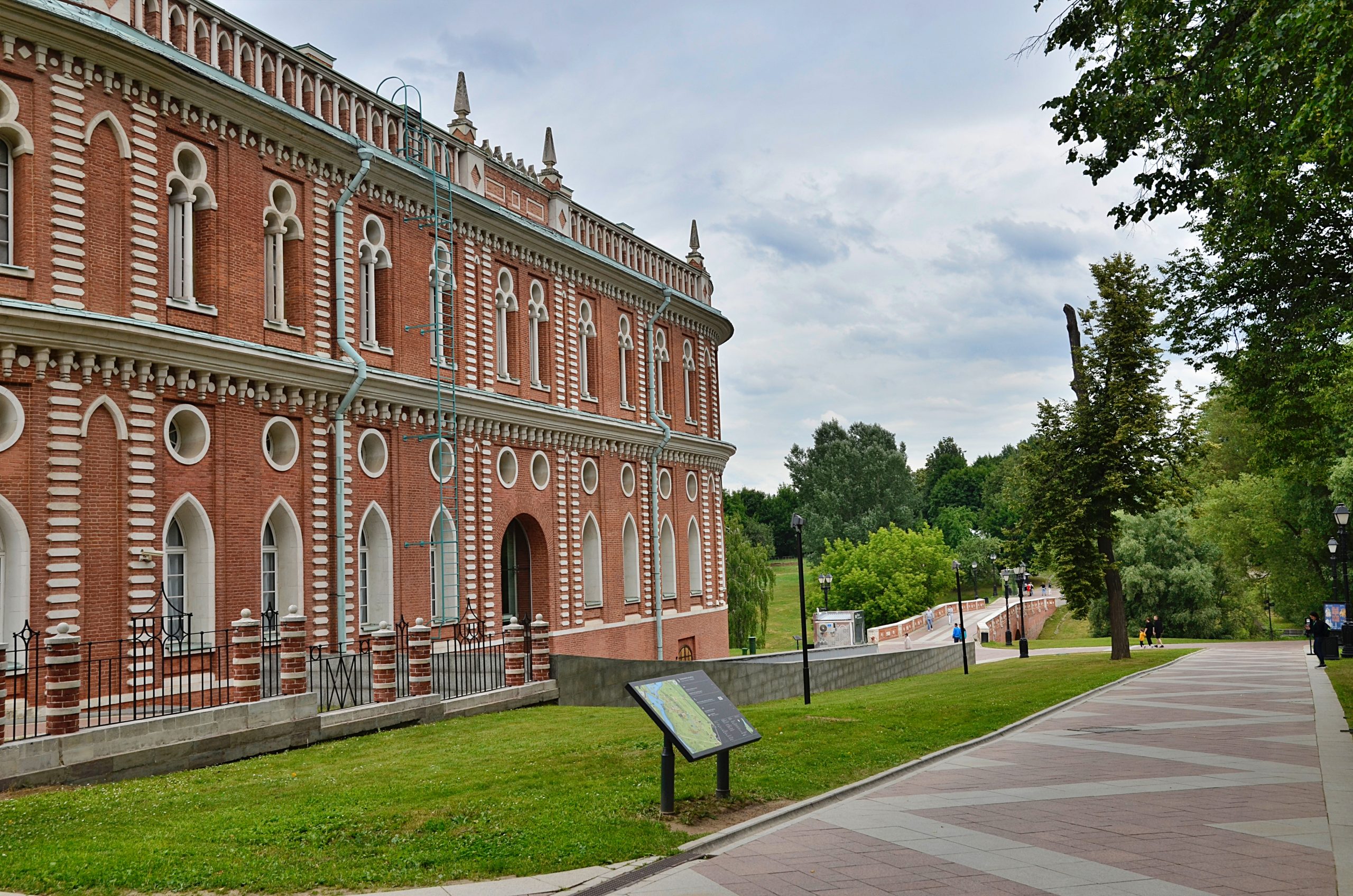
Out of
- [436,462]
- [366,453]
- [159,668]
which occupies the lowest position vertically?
[159,668]

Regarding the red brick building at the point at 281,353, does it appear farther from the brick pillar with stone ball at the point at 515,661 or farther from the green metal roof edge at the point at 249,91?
the brick pillar with stone ball at the point at 515,661

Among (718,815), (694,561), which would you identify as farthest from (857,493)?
(718,815)

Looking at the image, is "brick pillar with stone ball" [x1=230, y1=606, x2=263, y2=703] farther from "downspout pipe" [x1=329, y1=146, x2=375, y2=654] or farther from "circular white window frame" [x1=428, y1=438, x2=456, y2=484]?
"circular white window frame" [x1=428, y1=438, x2=456, y2=484]

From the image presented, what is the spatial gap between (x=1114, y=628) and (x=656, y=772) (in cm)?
2494

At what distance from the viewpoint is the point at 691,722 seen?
11633 millimetres

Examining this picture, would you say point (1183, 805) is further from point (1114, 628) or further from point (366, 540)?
point (1114, 628)

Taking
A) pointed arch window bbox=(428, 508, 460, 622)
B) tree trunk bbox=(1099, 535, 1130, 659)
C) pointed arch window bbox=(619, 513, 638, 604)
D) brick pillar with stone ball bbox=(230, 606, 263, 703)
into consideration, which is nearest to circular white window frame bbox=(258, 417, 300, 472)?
pointed arch window bbox=(428, 508, 460, 622)

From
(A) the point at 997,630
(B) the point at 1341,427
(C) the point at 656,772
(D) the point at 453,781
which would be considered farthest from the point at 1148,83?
(A) the point at 997,630

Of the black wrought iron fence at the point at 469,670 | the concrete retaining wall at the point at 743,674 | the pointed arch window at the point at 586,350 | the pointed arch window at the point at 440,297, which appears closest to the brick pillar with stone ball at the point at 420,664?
the black wrought iron fence at the point at 469,670

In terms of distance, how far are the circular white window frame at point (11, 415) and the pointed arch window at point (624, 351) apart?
2042 centimetres

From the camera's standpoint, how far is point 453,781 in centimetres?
1316

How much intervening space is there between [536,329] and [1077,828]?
23.6 meters

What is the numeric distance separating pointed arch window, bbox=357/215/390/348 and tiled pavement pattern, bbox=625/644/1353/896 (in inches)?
634

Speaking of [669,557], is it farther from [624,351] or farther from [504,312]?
[504,312]
